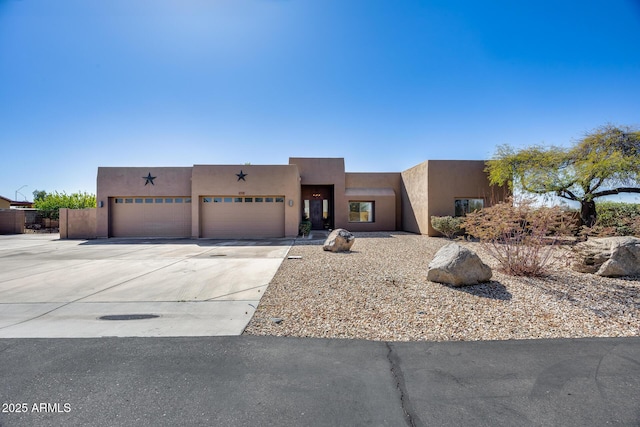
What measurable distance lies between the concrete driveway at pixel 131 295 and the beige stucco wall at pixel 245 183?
6.59 m

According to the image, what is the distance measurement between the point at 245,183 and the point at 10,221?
59.5 ft

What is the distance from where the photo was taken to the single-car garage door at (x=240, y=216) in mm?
15828

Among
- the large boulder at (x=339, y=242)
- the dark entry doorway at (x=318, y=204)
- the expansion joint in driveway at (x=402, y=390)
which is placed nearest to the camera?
the expansion joint in driveway at (x=402, y=390)

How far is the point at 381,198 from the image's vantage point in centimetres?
1911

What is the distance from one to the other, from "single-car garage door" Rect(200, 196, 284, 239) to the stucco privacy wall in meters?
15.2

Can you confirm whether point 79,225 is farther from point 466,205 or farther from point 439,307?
point 466,205

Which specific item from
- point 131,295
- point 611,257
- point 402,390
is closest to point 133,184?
point 131,295

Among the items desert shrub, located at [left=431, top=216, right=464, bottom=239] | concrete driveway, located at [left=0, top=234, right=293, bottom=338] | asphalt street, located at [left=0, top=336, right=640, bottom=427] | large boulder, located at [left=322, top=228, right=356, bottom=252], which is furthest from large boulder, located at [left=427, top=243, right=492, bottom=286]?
desert shrub, located at [left=431, top=216, right=464, bottom=239]

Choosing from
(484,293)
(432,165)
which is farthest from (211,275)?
(432,165)

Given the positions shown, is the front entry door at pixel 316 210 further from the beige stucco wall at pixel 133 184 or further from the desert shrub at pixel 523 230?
the desert shrub at pixel 523 230

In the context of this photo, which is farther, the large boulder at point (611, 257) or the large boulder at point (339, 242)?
the large boulder at point (339, 242)

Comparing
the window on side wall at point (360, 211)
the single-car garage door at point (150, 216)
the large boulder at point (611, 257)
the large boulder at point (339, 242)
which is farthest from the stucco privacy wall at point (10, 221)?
the large boulder at point (611, 257)

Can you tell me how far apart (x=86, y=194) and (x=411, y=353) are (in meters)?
31.5

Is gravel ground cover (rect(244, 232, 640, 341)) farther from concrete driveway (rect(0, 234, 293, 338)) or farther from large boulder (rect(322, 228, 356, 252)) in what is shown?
large boulder (rect(322, 228, 356, 252))
